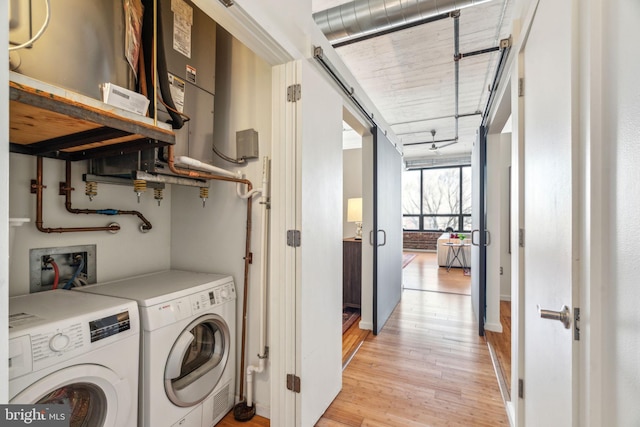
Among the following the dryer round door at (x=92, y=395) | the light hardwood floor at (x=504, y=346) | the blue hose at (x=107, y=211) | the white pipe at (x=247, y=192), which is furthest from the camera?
the light hardwood floor at (x=504, y=346)

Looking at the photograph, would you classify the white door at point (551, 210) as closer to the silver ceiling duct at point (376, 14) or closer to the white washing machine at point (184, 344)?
the silver ceiling duct at point (376, 14)

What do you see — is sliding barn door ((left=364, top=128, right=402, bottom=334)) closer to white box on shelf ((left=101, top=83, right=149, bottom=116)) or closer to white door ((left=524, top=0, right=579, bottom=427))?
white door ((left=524, top=0, right=579, bottom=427))

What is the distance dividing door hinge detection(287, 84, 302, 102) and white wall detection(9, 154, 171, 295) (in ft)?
4.11

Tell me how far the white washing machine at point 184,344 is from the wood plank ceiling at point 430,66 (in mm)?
2582

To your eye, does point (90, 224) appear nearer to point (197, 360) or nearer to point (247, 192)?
point (247, 192)

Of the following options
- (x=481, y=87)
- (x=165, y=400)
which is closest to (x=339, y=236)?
(x=165, y=400)

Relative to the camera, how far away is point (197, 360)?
5.88ft

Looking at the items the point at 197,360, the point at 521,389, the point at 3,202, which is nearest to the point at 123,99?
the point at 3,202

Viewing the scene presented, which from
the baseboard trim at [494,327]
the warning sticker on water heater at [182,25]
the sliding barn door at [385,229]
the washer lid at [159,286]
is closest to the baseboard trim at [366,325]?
the sliding barn door at [385,229]

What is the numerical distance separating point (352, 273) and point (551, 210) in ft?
9.30

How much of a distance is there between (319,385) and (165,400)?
86cm

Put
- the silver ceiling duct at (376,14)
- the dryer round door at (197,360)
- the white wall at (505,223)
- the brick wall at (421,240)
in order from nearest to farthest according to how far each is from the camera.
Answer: the dryer round door at (197,360), the silver ceiling duct at (376,14), the white wall at (505,223), the brick wall at (421,240)

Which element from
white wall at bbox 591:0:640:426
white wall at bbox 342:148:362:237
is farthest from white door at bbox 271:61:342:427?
white wall at bbox 342:148:362:237

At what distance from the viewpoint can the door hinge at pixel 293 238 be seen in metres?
1.59
